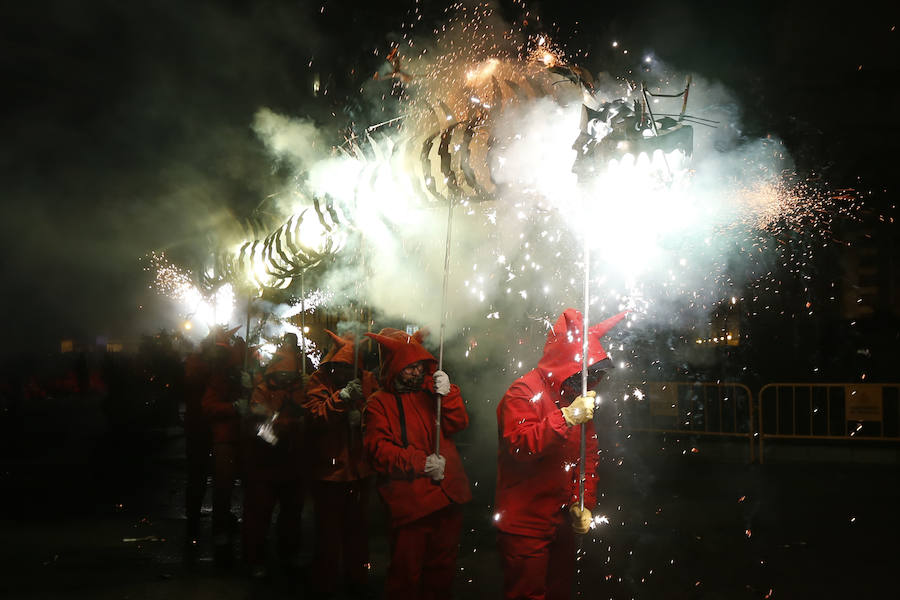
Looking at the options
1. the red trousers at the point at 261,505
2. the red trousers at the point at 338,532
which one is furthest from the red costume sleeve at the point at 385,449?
the red trousers at the point at 261,505

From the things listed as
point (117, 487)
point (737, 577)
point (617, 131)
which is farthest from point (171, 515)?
point (617, 131)

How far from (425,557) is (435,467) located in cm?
55

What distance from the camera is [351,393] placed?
15.5ft

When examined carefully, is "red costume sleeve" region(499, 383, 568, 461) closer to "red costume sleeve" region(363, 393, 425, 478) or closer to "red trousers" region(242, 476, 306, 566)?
"red costume sleeve" region(363, 393, 425, 478)

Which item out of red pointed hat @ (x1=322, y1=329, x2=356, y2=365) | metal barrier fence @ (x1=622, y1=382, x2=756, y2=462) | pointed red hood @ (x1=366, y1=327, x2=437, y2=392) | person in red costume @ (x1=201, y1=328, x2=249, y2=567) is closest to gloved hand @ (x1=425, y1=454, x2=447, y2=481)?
pointed red hood @ (x1=366, y1=327, x2=437, y2=392)

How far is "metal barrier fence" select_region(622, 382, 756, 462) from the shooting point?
10883 mm

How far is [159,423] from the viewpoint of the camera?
14789mm

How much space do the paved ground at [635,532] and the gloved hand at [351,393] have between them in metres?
1.42

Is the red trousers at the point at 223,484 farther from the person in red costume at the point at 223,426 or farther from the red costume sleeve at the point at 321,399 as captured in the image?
the red costume sleeve at the point at 321,399

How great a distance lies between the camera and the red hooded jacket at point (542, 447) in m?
3.40

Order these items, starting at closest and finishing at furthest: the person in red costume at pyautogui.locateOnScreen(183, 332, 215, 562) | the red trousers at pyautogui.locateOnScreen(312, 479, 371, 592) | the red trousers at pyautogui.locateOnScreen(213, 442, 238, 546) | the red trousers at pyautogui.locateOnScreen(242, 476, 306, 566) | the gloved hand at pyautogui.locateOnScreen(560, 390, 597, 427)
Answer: the gloved hand at pyautogui.locateOnScreen(560, 390, 597, 427) → the red trousers at pyautogui.locateOnScreen(312, 479, 371, 592) → the red trousers at pyautogui.locateOnScreen(242, 476, 306, 566) → the red trousers at pyautogui.locateOnScreen(213, 442, 238, 546) → the person in red costume at pyautogui.locateOnScreen(183, 332, 215, 562)

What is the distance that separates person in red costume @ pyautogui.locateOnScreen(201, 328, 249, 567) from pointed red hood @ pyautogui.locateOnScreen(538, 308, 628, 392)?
313 cm

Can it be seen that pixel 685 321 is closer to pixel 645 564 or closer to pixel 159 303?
pixel 645 564

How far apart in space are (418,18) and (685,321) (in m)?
8.72
